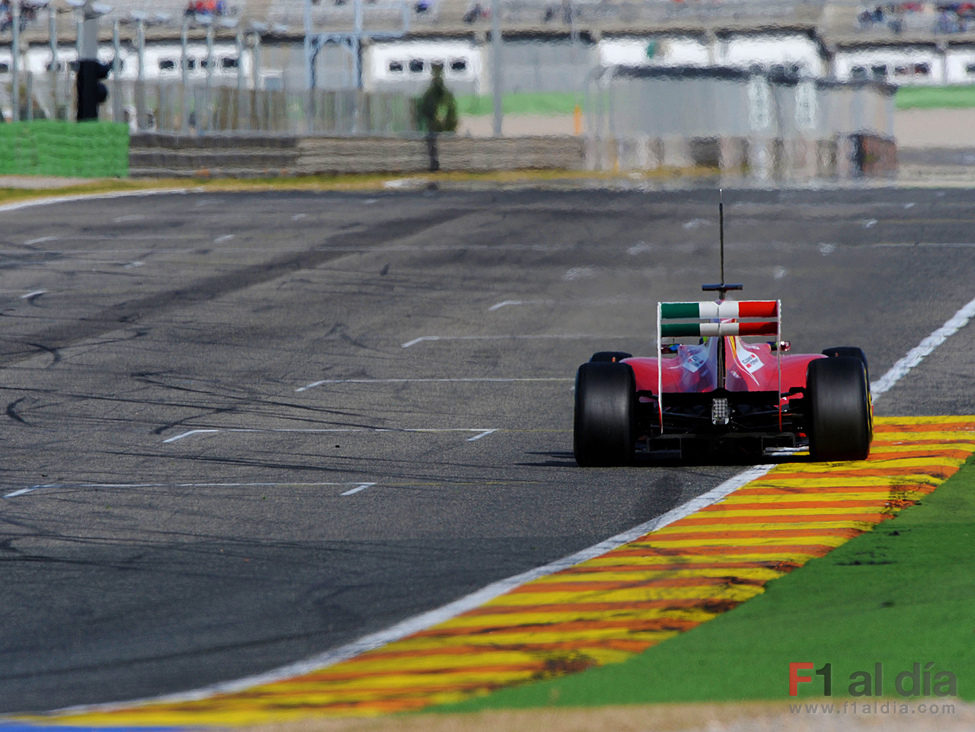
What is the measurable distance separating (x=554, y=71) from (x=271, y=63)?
45.8ft

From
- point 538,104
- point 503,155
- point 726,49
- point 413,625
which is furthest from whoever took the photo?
point 726,49

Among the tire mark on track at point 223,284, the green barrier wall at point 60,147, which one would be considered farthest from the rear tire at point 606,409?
the green barrier wall at point 60,147

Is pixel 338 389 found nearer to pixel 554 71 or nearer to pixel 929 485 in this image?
pixel 929 485

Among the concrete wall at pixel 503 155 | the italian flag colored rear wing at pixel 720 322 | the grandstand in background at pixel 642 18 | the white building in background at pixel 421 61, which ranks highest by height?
the grandstand in background at pixel 642 18

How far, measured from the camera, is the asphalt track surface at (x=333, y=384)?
308 inches

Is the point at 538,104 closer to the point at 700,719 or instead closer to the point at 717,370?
the point at 717,370

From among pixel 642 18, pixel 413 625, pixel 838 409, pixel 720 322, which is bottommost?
pixel 413 625

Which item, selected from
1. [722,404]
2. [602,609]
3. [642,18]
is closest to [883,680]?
[602,609]

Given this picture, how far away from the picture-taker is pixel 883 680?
5.94 metres

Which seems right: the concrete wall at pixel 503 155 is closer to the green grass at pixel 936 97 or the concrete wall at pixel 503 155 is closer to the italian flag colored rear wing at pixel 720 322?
the green grass at pixel 936 97

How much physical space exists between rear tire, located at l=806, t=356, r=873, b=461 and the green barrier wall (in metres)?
32.6

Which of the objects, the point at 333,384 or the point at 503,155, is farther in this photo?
the point at 503,155

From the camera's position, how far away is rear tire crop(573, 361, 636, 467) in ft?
37.3

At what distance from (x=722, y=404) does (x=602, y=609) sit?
4.20 metres
